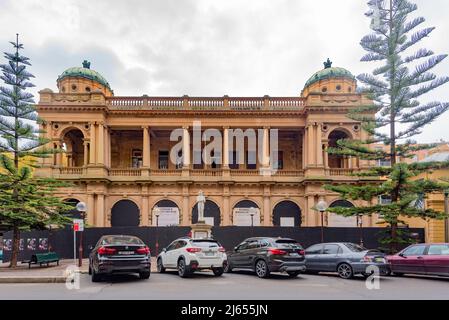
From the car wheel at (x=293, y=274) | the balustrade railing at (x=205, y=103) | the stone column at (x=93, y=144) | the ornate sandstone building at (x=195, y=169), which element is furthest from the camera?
the balustrade railing at (x=205, y=103)

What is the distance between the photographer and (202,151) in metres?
35.8

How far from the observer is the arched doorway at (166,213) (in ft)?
108

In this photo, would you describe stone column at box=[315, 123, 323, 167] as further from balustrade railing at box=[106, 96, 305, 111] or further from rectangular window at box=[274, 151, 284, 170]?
rectangular window at box=[274, 151, 284, 170]

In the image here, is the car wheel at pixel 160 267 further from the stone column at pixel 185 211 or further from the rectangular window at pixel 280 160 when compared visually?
the rectangular window at pixel 280 160

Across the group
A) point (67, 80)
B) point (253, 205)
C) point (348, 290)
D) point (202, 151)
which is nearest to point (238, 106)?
point (202, 151)

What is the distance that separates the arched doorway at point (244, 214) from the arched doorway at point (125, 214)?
847 cm

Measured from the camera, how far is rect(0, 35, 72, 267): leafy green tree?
59.6ft

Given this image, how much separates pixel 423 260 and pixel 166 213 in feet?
73.7

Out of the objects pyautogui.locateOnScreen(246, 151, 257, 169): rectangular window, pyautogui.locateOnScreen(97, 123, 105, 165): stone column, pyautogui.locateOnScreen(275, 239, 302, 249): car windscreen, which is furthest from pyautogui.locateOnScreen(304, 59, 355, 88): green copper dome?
pyautogui.locateOnScreen(275, 239, 302, 249): car windscreen

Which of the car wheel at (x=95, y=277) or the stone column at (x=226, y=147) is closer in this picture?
the car wheel at (x=95, y=277)

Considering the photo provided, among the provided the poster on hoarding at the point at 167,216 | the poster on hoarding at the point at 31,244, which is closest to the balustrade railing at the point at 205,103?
the poster on hoarding at the point at 167,216

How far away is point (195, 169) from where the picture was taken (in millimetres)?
34000

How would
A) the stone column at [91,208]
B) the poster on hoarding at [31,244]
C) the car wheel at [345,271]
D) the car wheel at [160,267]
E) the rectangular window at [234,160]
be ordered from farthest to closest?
1. the rectangular window at [234,160]
2. the stone column at [91,208]
3. the poster on hoarding at [31,244]
4. the car wheel at [160,267]
5. the car wheel at [345,271]

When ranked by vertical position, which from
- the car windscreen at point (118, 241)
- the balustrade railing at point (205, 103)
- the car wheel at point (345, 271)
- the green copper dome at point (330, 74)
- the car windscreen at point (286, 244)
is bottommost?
the car wheel at point (345, 271)
